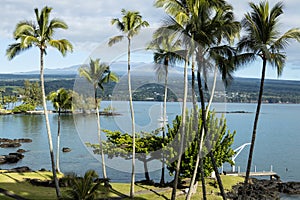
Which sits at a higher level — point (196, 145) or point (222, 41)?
point (222, 41)

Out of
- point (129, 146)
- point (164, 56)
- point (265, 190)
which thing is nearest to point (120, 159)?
point (129, 146)

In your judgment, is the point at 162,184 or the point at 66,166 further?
the point at 66,166

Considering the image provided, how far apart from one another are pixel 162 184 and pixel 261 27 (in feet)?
43.3

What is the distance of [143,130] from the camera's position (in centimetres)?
2777

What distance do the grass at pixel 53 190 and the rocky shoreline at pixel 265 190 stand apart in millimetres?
1017

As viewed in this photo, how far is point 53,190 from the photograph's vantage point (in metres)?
21.1

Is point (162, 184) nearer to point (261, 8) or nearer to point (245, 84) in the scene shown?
point (261, 8)

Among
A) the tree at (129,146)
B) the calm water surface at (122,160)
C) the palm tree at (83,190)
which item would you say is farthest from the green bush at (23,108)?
the palm tree at (83,190)

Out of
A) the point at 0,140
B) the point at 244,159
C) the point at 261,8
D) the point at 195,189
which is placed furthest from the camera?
the point at 0,140

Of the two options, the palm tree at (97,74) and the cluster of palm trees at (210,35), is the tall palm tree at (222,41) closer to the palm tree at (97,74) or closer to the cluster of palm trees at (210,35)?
the cluster of palm trees at (210,35)

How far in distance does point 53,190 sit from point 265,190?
1559 cm

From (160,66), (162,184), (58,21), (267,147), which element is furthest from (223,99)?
(267,147)

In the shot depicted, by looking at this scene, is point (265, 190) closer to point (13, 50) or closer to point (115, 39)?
point (115, 39)

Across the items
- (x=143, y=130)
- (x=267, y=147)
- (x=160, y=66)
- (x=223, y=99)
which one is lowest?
(x=267, y=147)
